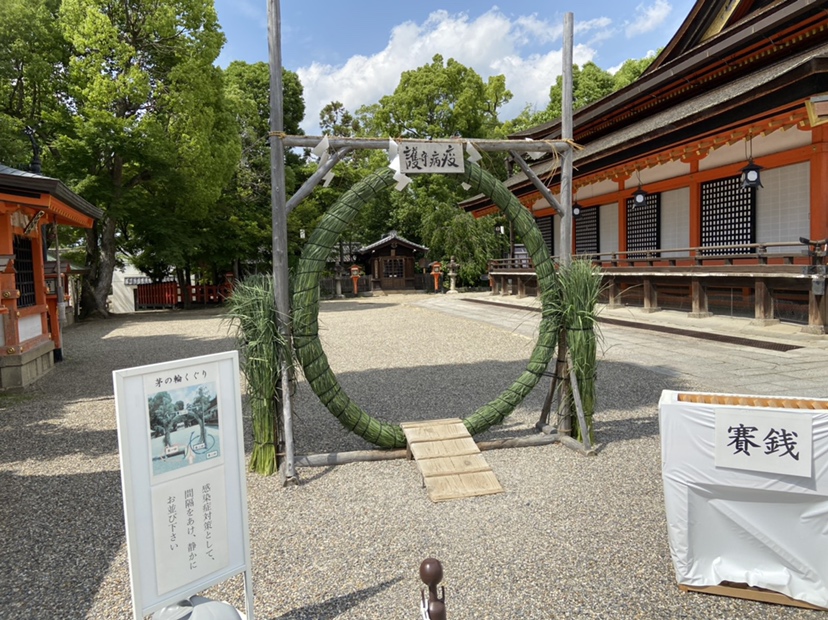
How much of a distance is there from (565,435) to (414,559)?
7.15 ft

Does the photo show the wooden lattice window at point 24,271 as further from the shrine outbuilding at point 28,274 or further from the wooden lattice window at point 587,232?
the wooden lattice window at point 587,232

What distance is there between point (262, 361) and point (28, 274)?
7.57m

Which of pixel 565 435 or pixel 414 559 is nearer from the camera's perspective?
pixel 414 559

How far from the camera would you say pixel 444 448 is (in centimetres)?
426

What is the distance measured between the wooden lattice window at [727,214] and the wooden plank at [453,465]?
9.28 metres

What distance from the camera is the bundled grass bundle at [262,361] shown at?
4070mm

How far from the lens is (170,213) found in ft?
59.9

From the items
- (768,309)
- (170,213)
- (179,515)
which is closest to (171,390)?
(179,515)

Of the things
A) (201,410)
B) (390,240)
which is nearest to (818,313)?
(201,410)

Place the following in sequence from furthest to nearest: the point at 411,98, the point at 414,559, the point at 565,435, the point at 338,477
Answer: the point at 411,98 < the point at 565,435 < the point at 338,477 < the point at 414,559

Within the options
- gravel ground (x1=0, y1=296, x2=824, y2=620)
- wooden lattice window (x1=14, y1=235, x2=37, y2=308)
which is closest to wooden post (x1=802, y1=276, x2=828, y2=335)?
gravel ground (x1=0, y1=296, x2=824, y2=620)

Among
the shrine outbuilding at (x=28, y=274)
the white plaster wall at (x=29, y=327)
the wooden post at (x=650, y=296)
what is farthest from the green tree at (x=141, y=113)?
the wooden post at (x=650, y=296)

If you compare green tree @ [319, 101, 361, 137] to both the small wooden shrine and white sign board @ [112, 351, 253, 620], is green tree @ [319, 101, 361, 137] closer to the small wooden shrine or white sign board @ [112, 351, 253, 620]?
the small wooden shrine

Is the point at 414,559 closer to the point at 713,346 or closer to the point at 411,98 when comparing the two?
the point at 713,346
